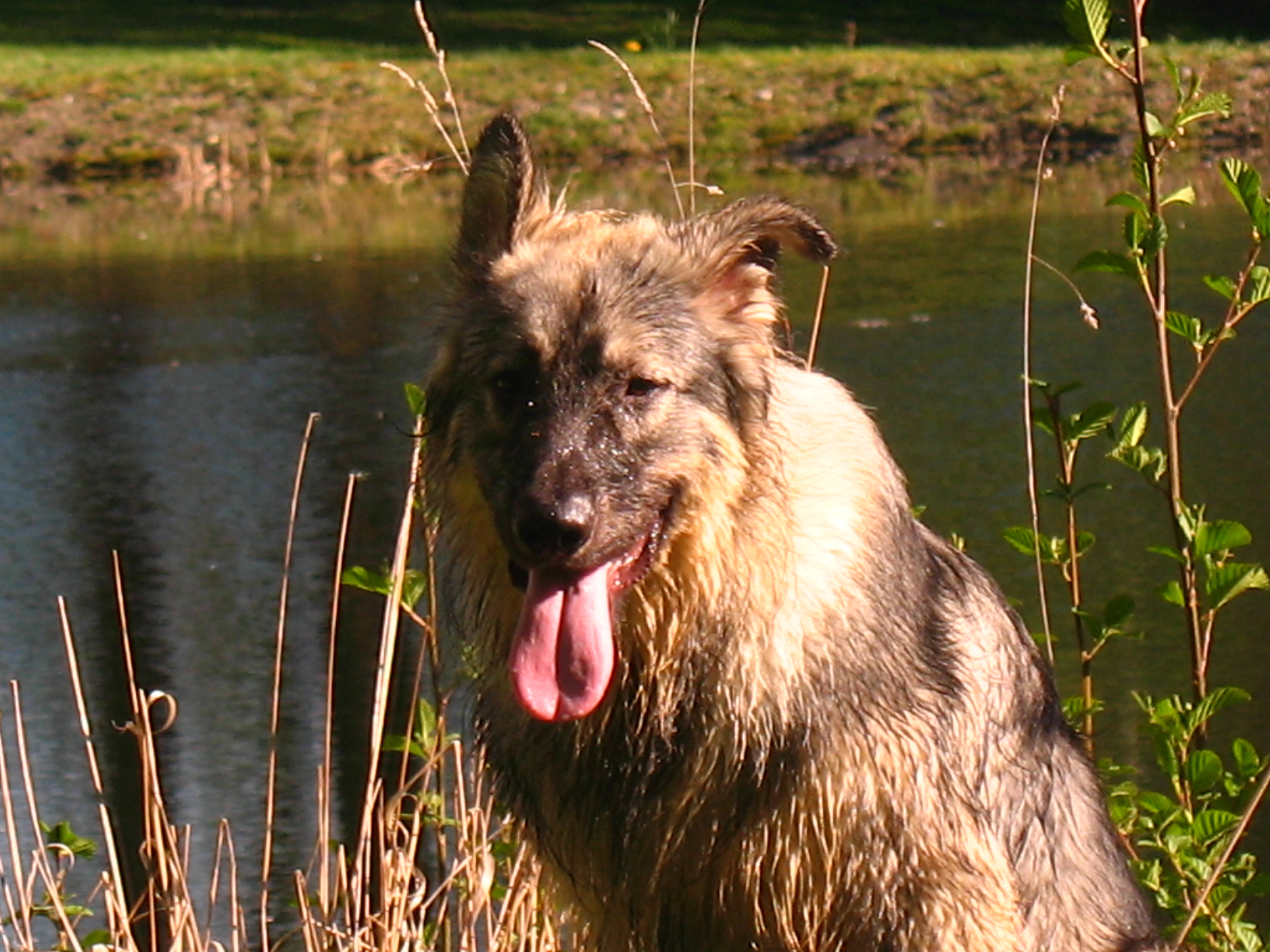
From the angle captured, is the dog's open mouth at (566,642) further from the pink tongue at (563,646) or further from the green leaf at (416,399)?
the green leaf at (416,399)

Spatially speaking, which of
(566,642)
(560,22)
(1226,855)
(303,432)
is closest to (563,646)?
(566,642)

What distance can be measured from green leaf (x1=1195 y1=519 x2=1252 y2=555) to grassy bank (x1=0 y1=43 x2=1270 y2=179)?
2523 cm

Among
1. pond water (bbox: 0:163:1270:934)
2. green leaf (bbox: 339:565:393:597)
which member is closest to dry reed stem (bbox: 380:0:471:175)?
pond water (bbox: 0:163:1270:934)

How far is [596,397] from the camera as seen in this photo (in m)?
4.30

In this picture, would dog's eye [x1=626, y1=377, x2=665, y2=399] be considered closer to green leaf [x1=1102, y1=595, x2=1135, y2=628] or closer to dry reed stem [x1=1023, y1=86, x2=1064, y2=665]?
dry reed stem [x1=1023, y1=86, x2=1064, y2=665]

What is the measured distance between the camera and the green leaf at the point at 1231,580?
5.07m

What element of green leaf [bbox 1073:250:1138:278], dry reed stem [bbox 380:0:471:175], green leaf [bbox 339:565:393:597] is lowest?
green leaf [bbox 339:565:393:597]

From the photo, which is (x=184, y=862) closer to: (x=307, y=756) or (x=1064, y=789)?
(x=1064, y=789)

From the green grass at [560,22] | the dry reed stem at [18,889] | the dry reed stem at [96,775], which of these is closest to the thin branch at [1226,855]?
the dry reed stem at [96,775]

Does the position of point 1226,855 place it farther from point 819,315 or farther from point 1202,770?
point 819,315

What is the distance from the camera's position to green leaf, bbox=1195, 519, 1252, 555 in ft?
16.5

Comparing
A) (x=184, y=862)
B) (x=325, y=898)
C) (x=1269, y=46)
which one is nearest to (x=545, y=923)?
(x=325, y=898)

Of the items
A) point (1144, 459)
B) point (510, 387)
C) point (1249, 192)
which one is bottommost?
point (1144, 459)

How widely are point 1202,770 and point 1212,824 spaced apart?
145 mm
